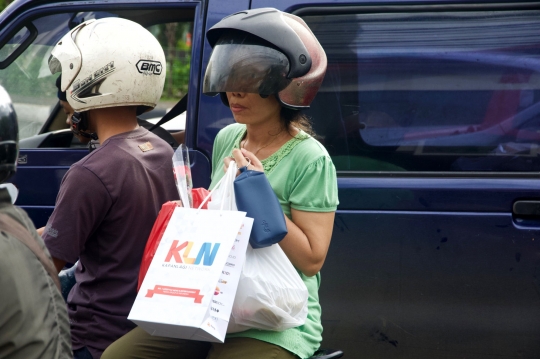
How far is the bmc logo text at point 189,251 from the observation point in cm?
194

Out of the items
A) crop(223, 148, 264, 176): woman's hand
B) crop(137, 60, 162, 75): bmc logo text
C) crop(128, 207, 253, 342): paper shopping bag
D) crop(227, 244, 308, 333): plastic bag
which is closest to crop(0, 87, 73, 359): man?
crop(128, 207, 253, 342): paper shopping bag

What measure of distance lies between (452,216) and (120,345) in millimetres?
1481

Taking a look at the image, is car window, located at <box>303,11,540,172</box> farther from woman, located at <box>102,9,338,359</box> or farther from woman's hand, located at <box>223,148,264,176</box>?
woman's hand, located at <box>223,148,264,176</box>

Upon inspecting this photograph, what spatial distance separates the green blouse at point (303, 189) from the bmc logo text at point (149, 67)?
1.50ft

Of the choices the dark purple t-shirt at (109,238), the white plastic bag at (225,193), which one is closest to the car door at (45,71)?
the dark purple t-shirt at (109,238)

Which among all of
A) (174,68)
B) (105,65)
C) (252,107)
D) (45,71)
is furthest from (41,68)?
(174,68)

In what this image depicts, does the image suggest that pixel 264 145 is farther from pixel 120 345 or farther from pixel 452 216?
pixel 452 216

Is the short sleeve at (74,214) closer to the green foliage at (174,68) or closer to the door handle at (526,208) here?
the door handle at (526,208)

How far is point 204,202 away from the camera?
2.09 m

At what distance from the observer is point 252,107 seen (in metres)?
2.30

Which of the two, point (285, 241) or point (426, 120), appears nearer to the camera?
point (285, 241)

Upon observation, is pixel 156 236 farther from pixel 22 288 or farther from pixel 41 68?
pixel 41 68

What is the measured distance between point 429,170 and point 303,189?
1.12 meters

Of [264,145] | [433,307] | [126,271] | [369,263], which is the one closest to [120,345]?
[126,271]
